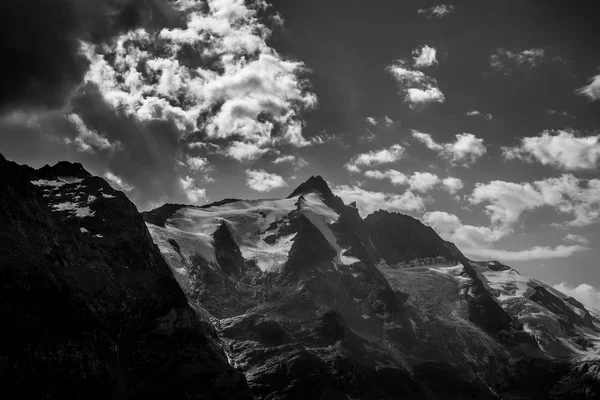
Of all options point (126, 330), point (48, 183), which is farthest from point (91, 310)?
point (48, 183)

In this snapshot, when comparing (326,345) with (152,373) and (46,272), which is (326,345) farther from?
(46,272)

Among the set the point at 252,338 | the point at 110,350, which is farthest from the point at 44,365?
the point at 252,338

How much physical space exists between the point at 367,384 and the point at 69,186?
11394 cm

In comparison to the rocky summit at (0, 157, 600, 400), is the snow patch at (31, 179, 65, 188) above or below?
above

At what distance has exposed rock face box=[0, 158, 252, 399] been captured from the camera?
106m

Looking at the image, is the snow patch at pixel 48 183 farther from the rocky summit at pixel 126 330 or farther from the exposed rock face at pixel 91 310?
the exposed rock face at pixel 91 310

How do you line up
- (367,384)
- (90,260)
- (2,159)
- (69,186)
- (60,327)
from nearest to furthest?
(60,327) → (2,159) → (90,260) → (367,384) → (69,186)

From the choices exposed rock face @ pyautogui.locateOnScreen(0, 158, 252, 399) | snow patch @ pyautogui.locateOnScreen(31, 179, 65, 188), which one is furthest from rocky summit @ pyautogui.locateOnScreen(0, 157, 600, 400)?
snow patch @ pyautogui.locateOnScreen(31, 179, 65, 188)

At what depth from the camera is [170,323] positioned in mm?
148250

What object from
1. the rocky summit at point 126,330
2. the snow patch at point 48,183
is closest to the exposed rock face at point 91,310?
the rocky summit at point 126,330

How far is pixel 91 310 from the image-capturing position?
12750cm

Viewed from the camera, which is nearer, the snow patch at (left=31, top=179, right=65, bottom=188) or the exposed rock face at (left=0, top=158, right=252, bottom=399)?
the exposed rock face at (left=0, top=158, right=252, bottom=399)

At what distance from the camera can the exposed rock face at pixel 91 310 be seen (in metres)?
106

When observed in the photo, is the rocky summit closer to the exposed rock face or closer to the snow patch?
the exposed rock face
